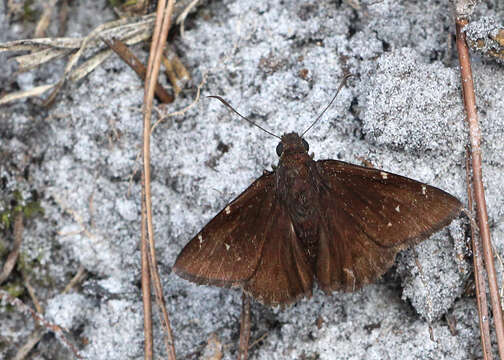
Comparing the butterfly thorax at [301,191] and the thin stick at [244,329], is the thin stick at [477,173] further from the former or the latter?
the thin stick at [244,329]

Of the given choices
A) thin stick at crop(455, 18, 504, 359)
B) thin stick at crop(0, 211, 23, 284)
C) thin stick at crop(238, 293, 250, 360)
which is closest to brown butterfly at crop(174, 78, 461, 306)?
thin stick at crop(238, 293, 250, 360)

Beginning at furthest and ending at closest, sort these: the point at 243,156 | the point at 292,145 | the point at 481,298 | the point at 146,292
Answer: the point at 243,156 → the point at 146,292 → the point at 292,145 → the point at 481,298

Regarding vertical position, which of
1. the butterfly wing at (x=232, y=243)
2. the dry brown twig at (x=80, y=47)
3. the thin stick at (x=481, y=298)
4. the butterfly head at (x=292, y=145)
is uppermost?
the dry brown twig at (x=80, y=47)

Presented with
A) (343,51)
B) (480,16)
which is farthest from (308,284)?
(480,16)

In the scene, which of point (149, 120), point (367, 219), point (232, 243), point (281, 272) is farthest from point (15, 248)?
point (367, 219)

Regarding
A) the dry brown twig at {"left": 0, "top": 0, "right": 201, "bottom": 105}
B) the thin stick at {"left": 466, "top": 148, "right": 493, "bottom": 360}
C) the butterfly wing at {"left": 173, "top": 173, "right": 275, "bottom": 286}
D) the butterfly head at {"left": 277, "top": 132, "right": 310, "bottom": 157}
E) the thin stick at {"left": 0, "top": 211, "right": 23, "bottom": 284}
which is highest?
the dry brown twig at {"left": 0, "top": 0, "right": 201, "bottom": 105}

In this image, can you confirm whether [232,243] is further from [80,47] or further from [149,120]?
[80,47]

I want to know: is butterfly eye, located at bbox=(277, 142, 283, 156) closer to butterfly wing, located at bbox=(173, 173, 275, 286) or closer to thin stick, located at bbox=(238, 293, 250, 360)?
butterfly wing, located at bbox=(173, 173, 275, 286)

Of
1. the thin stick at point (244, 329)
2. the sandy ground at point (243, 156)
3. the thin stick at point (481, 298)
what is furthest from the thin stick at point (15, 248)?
the thin stick at point (481, 298)

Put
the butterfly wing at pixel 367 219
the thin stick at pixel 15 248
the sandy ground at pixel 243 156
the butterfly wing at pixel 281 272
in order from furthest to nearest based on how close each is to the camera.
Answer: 1. the thin stick at pixel 15 248
2. the sandy ground at pixel 243 156
3. the butterfly wing at pixel 281 272
4. the butterfly wing at pixel 367 219
